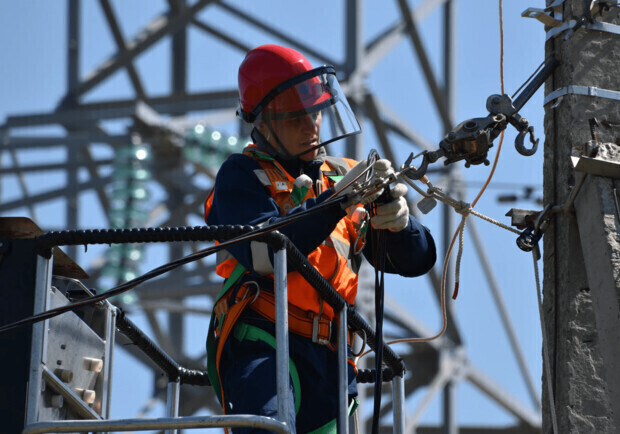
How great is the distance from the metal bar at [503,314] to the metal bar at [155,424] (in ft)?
40.3

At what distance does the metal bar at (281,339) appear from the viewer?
4.38 meters

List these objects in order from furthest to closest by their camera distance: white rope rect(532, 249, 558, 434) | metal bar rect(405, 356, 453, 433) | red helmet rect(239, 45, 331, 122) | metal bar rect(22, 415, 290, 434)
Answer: metal bar rect(405, 356, 453, 433) → red helmet rect(239, 45, 331, 122) → white rope rect(532, 249, 558, 434) → metal bar rect(22, 415, 290, 434)

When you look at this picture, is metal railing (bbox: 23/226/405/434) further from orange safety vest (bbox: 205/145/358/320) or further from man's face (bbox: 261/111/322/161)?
man's face (bbox: 261/111/322/161)

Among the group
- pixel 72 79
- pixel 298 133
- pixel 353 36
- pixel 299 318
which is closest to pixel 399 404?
pixel 299 318

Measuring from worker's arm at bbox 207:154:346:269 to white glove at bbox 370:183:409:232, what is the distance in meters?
0.15

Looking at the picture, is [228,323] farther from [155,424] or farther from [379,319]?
[155,424]

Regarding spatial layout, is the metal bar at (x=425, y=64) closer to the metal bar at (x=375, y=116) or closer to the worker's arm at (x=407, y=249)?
the metal bar at (x=375, y=116)

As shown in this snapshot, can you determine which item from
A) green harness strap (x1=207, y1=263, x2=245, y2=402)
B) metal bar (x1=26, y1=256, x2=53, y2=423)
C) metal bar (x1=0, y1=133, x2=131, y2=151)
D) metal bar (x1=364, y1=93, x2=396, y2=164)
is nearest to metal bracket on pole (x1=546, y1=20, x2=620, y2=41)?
green harness strap (x1=207, y1=263, x2=245, y2=402)

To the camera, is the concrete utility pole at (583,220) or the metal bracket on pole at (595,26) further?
the metal bracket on pole at (595,26)

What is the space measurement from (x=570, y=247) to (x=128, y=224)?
449 inches

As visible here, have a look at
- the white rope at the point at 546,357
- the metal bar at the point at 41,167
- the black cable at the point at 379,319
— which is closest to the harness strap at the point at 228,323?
the black cable at the point at 379,319

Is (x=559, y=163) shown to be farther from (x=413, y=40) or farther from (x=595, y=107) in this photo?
(x=413, y=40)

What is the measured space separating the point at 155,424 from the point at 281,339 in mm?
475

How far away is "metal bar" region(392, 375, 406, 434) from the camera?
18.8 feet
